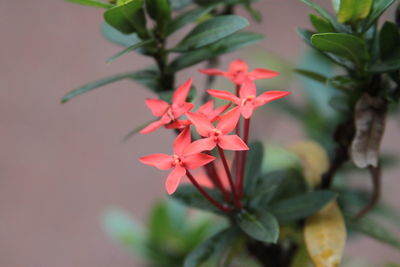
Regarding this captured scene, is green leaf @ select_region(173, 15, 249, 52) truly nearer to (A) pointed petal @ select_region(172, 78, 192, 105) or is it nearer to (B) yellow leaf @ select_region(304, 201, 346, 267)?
(A) pointed petal @ select_region(172, 78, 192, 105)

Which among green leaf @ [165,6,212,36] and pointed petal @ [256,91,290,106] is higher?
green leaf @ [165,6,212,36]

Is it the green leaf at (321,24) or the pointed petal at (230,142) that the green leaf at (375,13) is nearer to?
the green leaf at (321,24)

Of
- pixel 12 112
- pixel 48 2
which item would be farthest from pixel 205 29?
pixel 48 2

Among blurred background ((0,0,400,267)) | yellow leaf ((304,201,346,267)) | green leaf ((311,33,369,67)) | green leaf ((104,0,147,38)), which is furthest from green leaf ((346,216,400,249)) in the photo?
blurred background ((0,0,400,267))

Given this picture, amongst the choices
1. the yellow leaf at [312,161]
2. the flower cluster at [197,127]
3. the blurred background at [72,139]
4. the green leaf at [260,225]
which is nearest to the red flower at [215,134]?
the flower cluster at [197,127]

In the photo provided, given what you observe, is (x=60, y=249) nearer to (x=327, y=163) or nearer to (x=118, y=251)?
(x=118, y=251)
